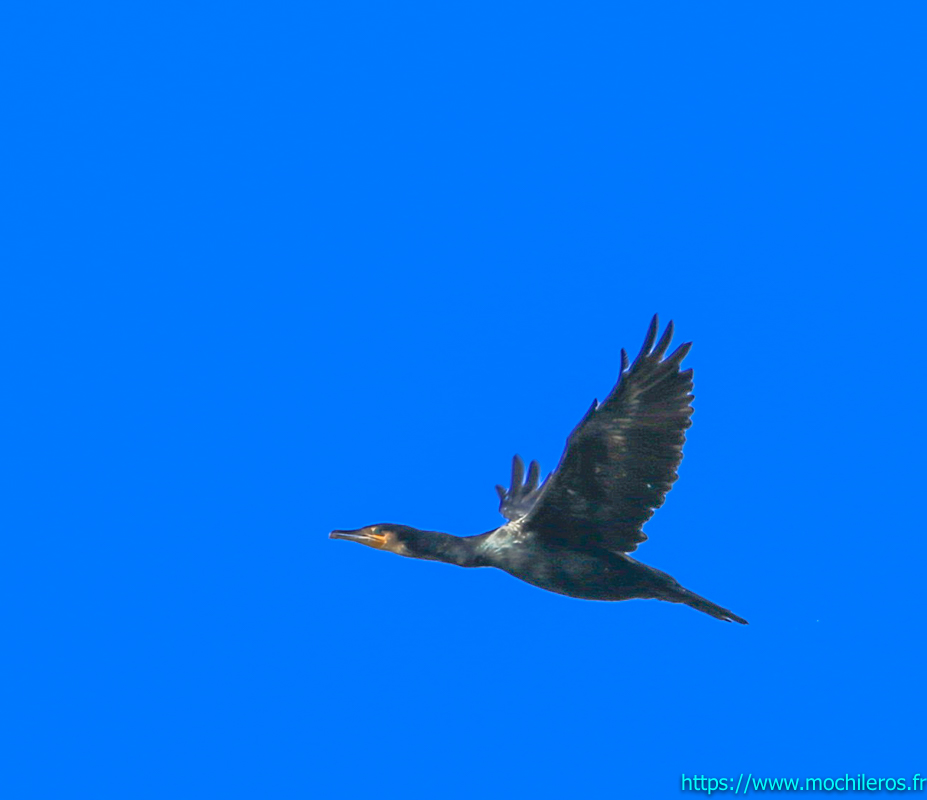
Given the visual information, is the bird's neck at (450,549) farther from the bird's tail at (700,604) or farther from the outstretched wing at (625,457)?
the bird's tail at (700,604)

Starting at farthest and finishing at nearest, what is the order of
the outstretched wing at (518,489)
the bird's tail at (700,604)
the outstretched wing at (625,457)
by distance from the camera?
the outstretched wing at (518,489) → the bird's tail at (700,604) → the outstretched wing at (625,457)

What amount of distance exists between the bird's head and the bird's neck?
16 mm

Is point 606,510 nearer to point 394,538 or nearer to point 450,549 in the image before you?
point 450,549

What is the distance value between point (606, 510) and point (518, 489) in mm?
2177

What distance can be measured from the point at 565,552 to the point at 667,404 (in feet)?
3.87

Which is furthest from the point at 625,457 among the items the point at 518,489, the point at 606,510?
the point at 518,489

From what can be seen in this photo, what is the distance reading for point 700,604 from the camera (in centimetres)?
908

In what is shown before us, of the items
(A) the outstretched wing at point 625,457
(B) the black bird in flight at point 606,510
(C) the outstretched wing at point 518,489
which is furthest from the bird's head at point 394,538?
(C) the outstretched wing at point 518,489

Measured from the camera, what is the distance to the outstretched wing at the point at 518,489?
10891 mm

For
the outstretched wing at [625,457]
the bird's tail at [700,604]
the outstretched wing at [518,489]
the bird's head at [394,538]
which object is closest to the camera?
the outstretched wing at [625,457]

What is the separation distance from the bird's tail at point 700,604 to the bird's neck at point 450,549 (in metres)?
1.27

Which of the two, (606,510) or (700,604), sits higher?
(606,510)

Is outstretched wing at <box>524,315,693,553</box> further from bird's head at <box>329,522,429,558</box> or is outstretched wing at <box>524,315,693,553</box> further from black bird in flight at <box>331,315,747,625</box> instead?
bird's head at <box>329,522,429,558</box>

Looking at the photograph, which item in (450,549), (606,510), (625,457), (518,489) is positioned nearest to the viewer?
(625,457)
